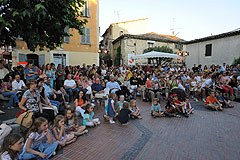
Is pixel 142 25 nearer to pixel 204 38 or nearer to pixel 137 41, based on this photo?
pixel 137 41

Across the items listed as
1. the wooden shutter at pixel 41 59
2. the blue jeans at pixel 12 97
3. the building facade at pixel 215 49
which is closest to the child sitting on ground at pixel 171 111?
the blue jeans at pixel 12 97

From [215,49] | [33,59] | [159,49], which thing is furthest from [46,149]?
[215,49]

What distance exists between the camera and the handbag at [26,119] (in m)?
3.80

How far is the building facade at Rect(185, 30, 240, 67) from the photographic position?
1841 centimetres

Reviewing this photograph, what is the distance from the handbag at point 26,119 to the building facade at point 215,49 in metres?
22.0

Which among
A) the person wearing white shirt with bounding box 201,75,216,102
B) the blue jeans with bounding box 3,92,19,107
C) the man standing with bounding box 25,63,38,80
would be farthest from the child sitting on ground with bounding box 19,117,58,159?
the person wearing white shirt with bounding box 201,75,216,102

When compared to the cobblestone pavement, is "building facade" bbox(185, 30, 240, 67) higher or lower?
higher

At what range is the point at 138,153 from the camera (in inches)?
141

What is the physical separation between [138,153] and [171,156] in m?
0.75

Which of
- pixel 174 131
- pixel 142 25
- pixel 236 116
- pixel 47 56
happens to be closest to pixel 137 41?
pixel 142 25

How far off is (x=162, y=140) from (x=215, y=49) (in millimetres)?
20927

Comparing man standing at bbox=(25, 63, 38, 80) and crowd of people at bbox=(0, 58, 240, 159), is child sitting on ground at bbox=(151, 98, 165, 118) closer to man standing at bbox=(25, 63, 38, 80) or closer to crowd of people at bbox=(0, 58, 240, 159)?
crowd of people at bbox=(0, 58, 240, 159)

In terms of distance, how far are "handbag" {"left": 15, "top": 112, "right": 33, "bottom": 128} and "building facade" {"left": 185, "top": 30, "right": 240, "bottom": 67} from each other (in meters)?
22.0

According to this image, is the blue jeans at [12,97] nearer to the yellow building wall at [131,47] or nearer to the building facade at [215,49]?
the yellow building wall at [131,47]
